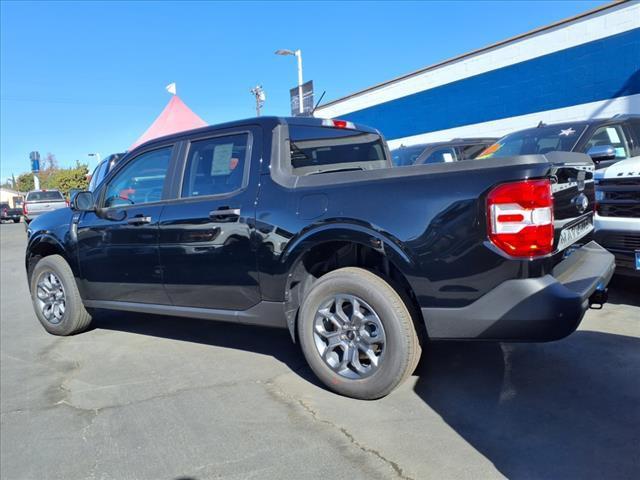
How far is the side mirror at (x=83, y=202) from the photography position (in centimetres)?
479

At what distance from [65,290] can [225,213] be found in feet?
7.73

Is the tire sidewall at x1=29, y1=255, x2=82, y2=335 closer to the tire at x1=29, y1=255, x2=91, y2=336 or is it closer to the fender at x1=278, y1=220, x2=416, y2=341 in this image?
the tire at x1=29, y1=255, x2=91, y2=336

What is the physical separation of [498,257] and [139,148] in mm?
3317

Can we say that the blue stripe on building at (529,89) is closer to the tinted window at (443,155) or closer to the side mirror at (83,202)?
the tinted window at (443,155)

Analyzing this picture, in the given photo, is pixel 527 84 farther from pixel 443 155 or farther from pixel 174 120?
pixel 174 120

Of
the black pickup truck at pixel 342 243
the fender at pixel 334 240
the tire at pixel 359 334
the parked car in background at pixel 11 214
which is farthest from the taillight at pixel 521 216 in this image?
the parked car in background at pixel 11 214

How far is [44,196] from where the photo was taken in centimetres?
2483

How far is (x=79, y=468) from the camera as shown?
277 cm

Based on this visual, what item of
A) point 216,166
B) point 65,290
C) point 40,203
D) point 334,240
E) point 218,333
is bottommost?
point 218,333

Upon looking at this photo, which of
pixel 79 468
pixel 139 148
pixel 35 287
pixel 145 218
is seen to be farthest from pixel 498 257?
pixel 35 287

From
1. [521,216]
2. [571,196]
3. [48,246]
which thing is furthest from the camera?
[48,246]

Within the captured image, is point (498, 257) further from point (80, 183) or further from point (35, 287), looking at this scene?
point (80, 183)

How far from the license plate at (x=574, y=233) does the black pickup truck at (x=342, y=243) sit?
0.10 ft

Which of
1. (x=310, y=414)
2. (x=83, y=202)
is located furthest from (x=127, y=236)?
(x=310, y=414)
